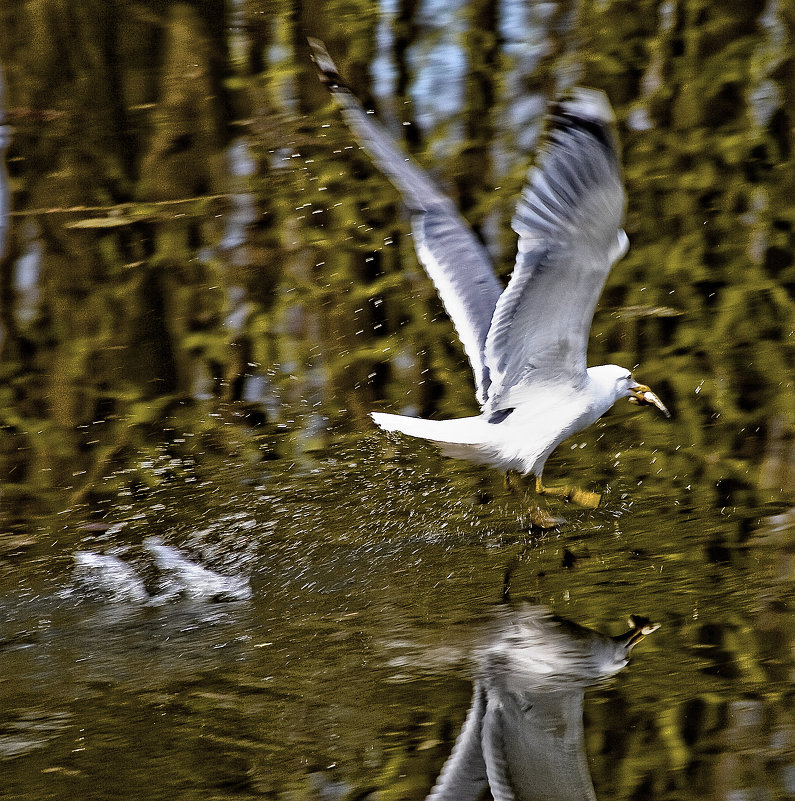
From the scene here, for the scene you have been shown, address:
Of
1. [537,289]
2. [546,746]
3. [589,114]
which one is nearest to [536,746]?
[546,746]

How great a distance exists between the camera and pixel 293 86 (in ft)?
15.1

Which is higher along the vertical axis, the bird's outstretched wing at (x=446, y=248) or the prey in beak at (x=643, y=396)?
the bird's outstretched wing at (x=446, y=248)

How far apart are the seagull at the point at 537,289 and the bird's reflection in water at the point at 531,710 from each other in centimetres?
62

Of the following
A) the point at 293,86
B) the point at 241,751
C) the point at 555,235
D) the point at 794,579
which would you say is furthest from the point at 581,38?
the point at 241,751

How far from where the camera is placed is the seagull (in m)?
2.55

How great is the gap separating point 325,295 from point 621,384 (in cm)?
150

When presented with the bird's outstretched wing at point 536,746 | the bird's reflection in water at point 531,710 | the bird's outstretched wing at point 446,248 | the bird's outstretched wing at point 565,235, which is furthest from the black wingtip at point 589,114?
the bird's outstretched wing at point 536,746

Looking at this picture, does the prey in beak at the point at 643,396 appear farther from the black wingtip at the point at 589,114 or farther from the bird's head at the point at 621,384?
the black wingtip at the point at 589,114

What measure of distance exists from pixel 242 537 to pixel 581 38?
7.40 feet

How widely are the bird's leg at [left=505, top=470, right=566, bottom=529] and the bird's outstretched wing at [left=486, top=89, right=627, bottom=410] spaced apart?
18.8 inches

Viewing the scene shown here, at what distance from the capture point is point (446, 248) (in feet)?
10.6

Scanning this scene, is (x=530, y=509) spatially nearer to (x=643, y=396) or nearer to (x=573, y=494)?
(x=573, y=494)

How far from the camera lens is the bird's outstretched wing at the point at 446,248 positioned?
315 centimetres

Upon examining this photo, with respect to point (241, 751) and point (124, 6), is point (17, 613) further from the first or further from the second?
point (124, 6)
